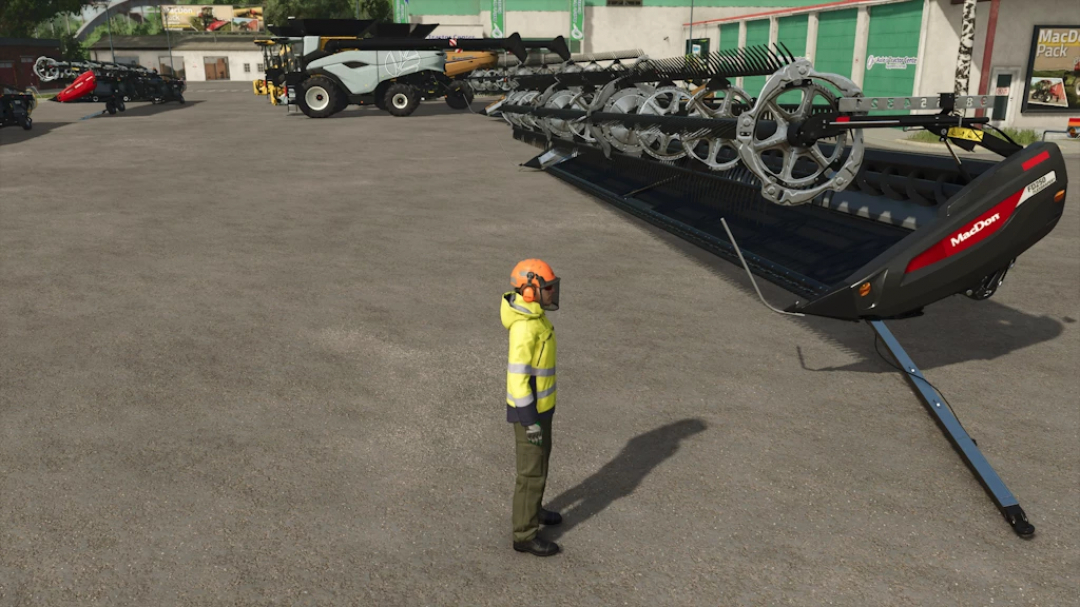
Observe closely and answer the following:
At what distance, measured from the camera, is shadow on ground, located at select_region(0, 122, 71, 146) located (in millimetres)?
22328

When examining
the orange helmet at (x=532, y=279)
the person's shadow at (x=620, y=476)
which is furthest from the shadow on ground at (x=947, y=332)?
the orange helmet at (x=532, y=279)

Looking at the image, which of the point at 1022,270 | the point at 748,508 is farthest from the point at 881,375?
the point at 1022,270

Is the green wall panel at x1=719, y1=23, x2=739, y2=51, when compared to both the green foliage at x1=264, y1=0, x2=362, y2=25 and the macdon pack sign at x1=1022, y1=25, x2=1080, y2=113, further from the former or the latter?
the green foliage at x1=264, y1=0, x2=362, y2=25

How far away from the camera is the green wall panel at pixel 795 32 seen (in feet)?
111

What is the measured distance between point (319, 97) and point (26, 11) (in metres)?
53.3

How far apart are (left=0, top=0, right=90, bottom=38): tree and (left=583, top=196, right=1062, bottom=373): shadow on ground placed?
71.9m

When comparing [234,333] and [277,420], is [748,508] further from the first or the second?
[234,333]

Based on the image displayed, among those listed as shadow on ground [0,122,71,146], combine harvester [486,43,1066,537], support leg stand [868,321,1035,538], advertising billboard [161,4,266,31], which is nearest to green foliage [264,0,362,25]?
shadow on ground [0,122,71,146]

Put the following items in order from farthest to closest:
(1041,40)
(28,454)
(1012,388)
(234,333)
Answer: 1. (1041,40)
2. (234,333)
3. (1012,388)
4. (28,454)

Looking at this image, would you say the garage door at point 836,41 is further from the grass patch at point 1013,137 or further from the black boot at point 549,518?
the black boot at point 549,518

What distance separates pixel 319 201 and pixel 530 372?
9.98 m

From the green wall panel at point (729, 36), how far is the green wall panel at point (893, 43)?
1398cm

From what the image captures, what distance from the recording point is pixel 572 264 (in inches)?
355

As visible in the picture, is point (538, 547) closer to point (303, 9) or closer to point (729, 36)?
point (729, 36)
